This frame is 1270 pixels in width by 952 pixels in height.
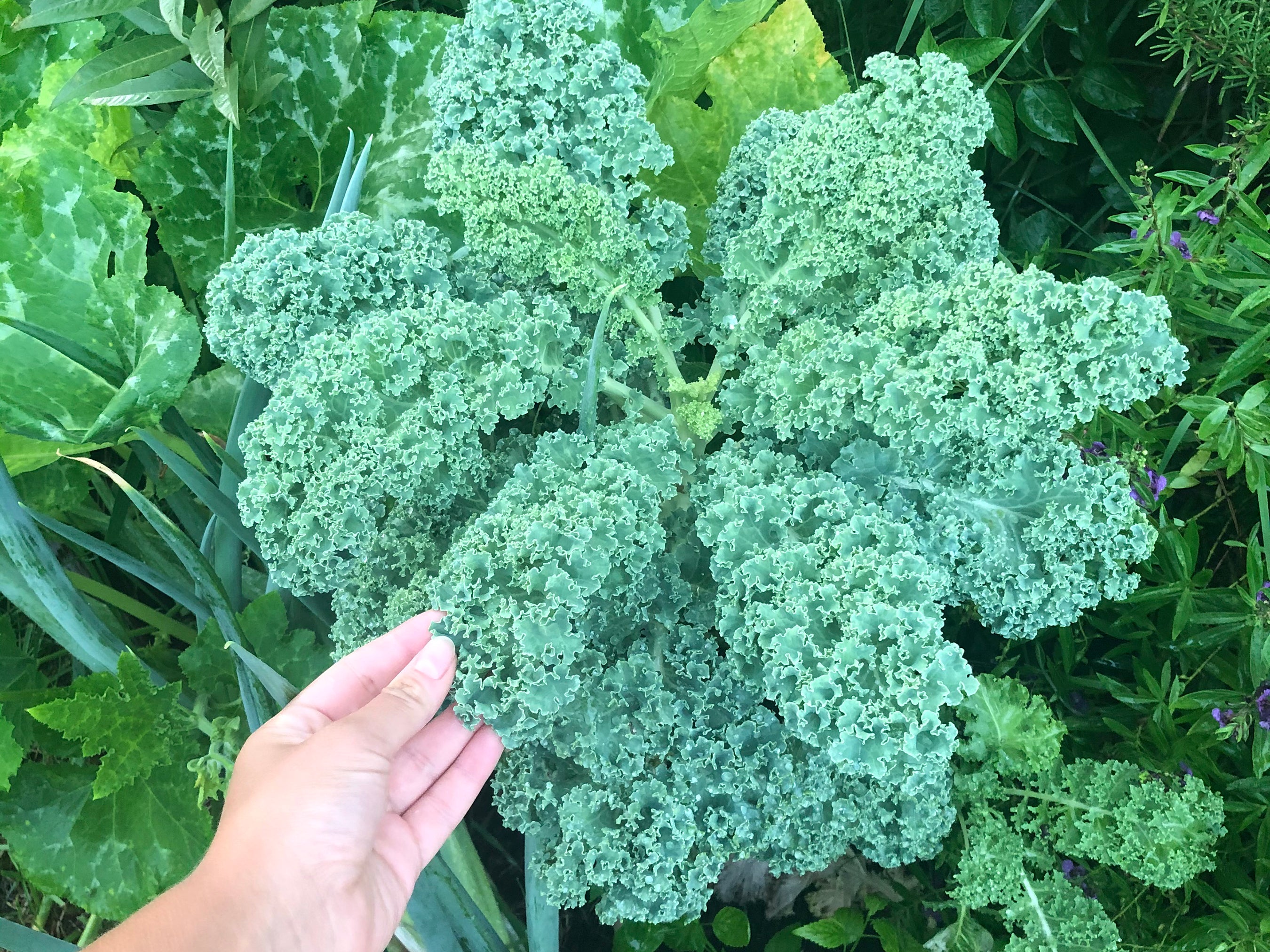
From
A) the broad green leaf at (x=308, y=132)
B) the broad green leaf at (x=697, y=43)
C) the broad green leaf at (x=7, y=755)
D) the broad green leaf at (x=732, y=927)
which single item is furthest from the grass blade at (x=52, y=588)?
the broad green leaf at (x=697, y=43)

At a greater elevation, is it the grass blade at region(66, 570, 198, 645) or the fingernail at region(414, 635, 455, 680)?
the fingernail at region(414, 635, 455, 680)

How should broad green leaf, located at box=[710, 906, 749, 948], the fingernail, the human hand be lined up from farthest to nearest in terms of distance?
broad green leaf, located at box=[710, 906, 749, 948], the fingernail, the human hand

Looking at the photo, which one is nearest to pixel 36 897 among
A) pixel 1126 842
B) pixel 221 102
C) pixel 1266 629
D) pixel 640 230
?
pixel 221 102

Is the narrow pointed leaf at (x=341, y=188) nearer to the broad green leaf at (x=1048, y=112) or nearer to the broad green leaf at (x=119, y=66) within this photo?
the broad green leaf at (x=119, y=66)

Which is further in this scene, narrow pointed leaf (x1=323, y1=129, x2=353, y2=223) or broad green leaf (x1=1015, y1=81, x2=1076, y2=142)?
broad green leaf (x1=1015, y1=81, x2=1076, y2=142)

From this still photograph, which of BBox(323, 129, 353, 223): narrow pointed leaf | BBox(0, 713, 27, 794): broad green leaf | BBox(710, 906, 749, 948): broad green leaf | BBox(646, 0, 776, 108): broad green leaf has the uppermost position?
BBox(323, 129, 353, 223): narrow pointed leaf

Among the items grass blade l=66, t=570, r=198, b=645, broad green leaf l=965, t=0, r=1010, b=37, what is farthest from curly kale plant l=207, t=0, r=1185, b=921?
grass blade l=66, t=570, r=198, b=645

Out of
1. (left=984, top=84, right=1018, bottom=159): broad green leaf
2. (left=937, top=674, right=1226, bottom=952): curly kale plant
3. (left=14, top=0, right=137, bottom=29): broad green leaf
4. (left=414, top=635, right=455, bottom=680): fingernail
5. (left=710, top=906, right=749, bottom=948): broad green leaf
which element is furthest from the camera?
(left=984, top=84, right=1018, bottom=159): broad green leaf

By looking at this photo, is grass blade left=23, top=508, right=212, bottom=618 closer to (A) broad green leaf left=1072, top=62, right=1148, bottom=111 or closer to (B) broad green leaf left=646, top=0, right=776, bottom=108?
(B) broad green leaf left=646, top=0, right=776, bottom=108
